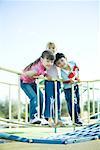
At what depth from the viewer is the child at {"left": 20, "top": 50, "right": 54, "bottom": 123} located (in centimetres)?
171

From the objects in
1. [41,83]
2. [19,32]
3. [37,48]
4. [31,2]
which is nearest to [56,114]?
[41,83]

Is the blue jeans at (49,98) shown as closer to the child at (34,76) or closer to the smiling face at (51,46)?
the child at (34,76)

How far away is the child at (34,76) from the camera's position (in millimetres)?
1714

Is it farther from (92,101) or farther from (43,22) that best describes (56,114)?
(43,22)

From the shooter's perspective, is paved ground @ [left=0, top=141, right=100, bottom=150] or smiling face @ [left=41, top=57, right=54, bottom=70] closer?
paved ground @ [left=0, top=141, right=100, bottom=150]

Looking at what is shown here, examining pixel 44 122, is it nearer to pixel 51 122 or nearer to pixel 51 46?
pixel 51 122

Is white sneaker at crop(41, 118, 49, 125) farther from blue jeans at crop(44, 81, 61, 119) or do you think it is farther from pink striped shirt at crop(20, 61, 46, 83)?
pink striped shirt at crop(20, 61, 46, 83)

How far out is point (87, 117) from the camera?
199cm

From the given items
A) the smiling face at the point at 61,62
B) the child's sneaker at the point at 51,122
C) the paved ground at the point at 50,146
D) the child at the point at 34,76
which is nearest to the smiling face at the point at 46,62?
the child at the point at 34,76

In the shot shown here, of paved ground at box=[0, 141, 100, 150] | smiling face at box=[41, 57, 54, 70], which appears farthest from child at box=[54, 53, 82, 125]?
paved ground at box=[0, 141, 100, 150]

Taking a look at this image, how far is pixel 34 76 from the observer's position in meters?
1.76

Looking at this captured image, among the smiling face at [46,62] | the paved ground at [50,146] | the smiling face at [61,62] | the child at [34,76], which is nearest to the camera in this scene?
the paved ground at [50,146]

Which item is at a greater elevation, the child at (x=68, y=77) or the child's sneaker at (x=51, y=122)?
the child at (x=68, y=77)

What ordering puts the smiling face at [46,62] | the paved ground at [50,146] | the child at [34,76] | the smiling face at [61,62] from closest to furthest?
the paved ground at [50,146]
the child at [34,76]
the smiling face at [46,62]
the smiling face at [61,62]
